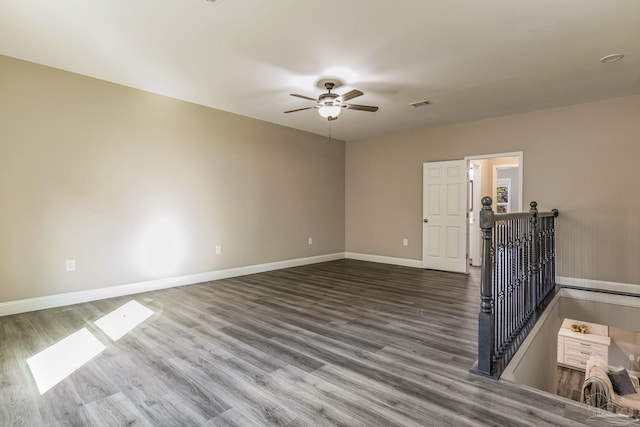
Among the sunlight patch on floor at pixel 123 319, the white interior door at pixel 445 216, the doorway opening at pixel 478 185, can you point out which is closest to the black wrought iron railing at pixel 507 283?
the white interior door at pixel 445 216

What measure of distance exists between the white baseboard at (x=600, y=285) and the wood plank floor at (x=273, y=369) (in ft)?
6.55

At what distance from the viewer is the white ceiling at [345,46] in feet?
8.04

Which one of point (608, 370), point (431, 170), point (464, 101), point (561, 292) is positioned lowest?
point (608, 370)

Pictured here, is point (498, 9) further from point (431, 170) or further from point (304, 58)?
point (431, 170)

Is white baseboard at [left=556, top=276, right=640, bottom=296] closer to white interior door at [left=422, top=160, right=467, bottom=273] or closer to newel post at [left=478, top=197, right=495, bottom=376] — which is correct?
white interior door at [left=422, top=160, right=467, bottom=273]

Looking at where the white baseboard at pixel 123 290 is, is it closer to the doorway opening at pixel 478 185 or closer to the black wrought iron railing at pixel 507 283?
the doorway opening at pixel 478 185

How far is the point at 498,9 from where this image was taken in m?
2.41

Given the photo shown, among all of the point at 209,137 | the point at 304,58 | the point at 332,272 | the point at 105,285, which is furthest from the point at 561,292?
the point at 105,285

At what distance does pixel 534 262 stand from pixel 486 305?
1.68 meters

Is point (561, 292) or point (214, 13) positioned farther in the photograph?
point (561, 292)

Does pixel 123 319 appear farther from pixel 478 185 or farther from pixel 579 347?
pixel 579 347

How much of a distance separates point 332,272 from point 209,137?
9.72ft

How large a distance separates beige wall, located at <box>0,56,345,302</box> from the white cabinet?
588 centimetres

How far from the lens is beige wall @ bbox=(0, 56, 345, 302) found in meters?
3.36
